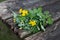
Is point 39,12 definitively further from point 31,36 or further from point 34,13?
point 31,36

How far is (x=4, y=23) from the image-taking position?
3084 millimetres

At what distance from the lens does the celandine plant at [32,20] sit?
113 inches

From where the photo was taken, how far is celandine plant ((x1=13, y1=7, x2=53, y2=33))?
287 centimetres

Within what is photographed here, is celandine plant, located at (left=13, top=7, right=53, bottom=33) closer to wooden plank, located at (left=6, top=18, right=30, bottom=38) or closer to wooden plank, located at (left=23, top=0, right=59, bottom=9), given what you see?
wooden plank, located at (left=6, top=18, right=30, bottom=38)

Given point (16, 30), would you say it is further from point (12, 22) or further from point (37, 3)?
point (37, 3)

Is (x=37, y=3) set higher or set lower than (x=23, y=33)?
higher

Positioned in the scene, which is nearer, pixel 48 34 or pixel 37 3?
pixel 48 34

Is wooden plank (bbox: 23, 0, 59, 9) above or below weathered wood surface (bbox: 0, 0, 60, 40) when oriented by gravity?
above

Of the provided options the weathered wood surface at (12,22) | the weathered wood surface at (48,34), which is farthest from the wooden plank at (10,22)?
the weathered wood surface at (48,34)

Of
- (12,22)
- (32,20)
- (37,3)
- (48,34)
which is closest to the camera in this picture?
(48,34)

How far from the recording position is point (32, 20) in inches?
115

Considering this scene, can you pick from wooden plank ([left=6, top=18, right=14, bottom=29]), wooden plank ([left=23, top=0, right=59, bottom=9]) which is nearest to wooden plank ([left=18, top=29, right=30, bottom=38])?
wooden plank ([left=6, top=18, right=14, bottom=29])

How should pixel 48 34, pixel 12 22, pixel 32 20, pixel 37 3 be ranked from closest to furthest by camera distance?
pixel 48 34, pixel 32 20, pixel 12 22, pixel 37 3

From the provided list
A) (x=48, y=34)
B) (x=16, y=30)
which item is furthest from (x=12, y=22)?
(x=48, y=34)
